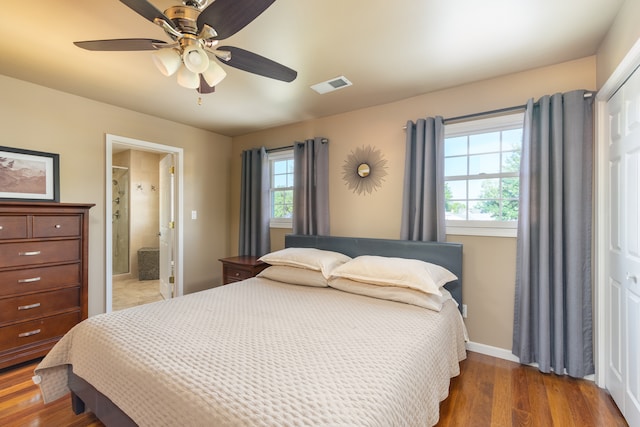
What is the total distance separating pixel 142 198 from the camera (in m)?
5.42

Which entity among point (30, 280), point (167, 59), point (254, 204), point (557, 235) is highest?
point (167, 59)

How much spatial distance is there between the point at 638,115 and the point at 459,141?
1.21m

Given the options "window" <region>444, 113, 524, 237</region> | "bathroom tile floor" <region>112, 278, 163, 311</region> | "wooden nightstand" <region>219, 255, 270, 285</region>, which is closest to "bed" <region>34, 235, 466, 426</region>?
"window" <region>444, 113, 524, 237</region>

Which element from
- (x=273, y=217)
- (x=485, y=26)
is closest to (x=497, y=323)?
(x=485, y=26)

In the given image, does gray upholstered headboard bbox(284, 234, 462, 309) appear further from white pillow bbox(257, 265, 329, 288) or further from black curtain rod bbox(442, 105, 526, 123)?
black curtain rod bbox(442, 105, 526, 123)

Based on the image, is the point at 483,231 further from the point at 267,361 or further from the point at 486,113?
the point at 267,361

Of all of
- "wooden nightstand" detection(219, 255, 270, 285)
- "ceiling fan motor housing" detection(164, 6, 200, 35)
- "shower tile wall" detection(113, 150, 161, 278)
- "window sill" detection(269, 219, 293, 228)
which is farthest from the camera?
"shower tile wall" detection(113, 150, 161, 278)

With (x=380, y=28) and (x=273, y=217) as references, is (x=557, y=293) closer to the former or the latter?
(x=380, y=28)

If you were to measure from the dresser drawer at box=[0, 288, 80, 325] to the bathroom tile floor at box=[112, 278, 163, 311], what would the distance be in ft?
4.21

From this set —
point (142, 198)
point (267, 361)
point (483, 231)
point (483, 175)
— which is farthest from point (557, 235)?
point (142, 198)

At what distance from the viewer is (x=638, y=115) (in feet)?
5.13

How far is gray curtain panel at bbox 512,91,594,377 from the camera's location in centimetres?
206

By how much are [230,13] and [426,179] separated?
201cm

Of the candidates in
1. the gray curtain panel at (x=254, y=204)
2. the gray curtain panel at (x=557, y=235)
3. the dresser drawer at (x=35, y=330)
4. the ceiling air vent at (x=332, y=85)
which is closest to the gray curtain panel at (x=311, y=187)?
the gray curtain panel at (x=254, y=204)
